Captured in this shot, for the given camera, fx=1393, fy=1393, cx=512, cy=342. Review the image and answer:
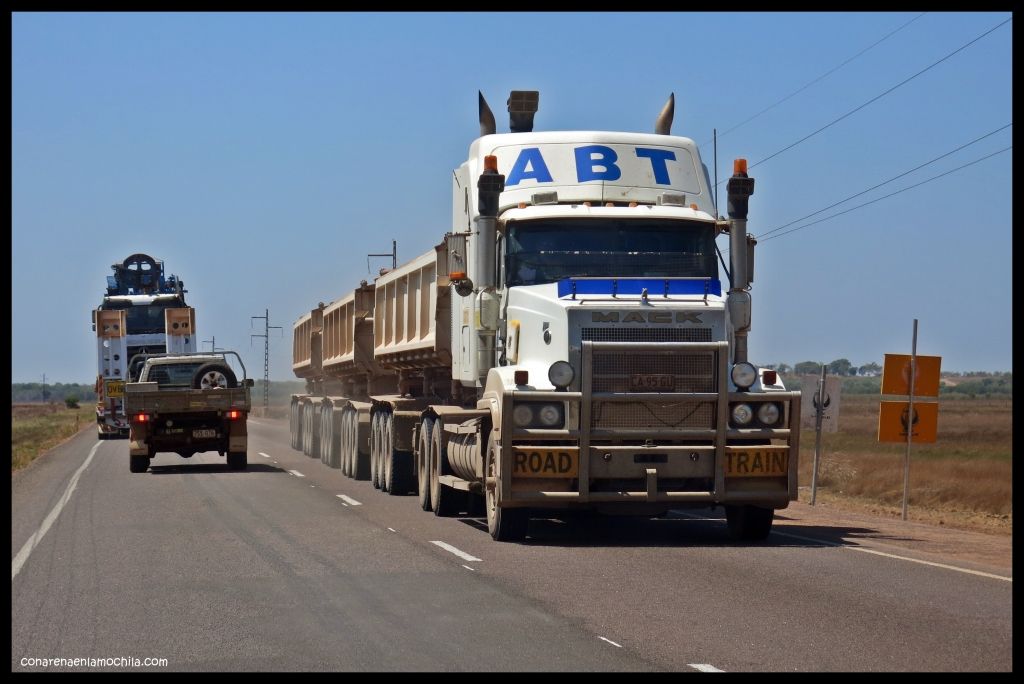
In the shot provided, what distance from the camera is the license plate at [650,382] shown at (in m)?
14.5

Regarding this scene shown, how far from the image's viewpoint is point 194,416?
28781mm

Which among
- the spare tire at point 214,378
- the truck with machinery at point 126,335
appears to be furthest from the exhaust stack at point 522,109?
the truck with machinery at point 126,335

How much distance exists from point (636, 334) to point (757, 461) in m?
1.87

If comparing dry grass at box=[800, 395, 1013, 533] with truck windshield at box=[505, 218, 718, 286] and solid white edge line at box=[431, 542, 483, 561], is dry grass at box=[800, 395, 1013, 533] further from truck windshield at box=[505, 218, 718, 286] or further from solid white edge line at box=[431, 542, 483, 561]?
solid white edge line at box=[431, 542, 483, 561]

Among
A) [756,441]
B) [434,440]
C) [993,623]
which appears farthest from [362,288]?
[993,623]

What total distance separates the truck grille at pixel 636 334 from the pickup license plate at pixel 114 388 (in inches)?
1220

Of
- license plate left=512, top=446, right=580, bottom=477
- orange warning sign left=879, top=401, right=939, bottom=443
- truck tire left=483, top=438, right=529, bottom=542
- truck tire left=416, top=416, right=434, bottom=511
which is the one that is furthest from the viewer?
orange warning sign left=879, top=401, right=939, bottom=443

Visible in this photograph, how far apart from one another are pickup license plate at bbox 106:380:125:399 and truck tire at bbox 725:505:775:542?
1212 inches

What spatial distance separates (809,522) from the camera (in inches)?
743

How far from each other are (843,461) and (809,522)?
19.0 meters

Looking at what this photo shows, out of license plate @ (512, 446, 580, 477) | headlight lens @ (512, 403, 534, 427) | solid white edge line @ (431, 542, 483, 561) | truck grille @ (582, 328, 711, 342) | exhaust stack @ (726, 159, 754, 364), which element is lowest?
solid white edge line @ (431, 542, 483, 561)

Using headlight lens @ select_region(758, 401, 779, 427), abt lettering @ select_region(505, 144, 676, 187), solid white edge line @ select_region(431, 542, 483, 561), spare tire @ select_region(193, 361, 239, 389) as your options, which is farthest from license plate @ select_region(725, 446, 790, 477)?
spare tire @ select_region(193, 361, 239, 389)

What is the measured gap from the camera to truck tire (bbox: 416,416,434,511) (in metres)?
19.2
